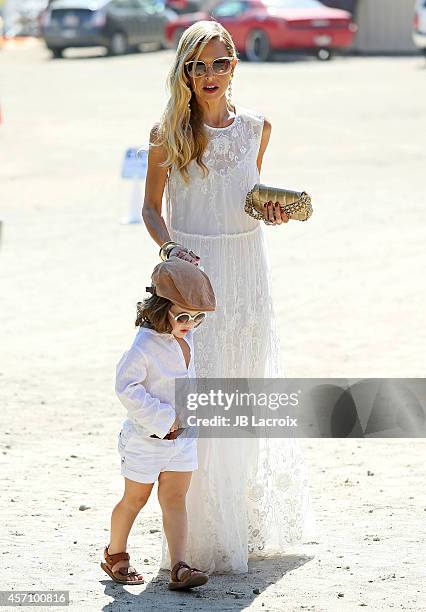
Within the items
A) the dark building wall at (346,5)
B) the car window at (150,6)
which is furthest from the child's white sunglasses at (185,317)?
the car window at (150,6)

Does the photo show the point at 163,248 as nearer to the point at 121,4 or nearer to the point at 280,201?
the point at 280,201

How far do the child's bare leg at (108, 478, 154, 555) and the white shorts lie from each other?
44 millimetres

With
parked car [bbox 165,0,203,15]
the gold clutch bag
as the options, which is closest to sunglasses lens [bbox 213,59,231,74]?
the gold clutch bag

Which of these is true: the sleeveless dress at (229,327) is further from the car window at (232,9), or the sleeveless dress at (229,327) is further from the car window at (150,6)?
the car window at (150,6)

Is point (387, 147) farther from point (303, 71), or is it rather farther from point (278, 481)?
point (278, 481)

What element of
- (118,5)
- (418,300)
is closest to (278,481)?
(418,300)

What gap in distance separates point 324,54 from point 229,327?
81.3 feet

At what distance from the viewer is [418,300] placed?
973 centimetres

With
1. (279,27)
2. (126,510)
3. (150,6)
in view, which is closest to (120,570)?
(126,510)

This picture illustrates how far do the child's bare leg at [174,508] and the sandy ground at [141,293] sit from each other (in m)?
0.18

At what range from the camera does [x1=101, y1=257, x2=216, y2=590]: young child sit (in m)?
4.52

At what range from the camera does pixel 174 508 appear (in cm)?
469

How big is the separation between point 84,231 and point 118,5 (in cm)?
1899

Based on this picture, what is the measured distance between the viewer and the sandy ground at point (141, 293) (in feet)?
16.4
